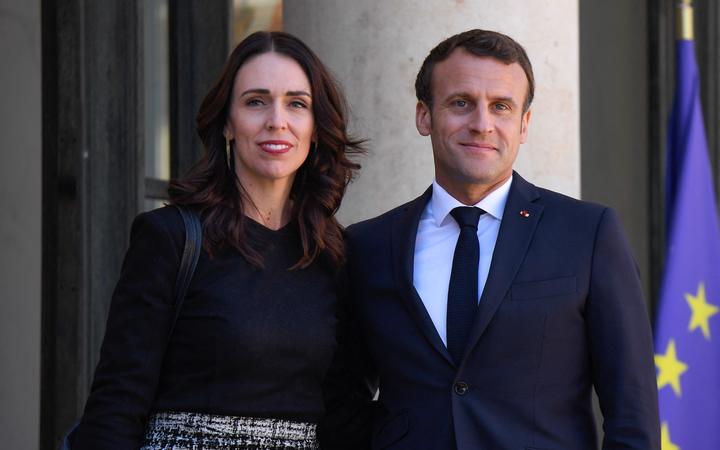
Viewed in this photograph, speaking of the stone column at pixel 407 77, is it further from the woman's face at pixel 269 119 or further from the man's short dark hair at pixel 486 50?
the woman's face at pixel 269 119

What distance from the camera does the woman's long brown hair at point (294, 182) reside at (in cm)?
325

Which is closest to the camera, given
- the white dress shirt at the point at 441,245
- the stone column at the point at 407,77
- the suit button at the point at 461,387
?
the suit button at the point at 461,387

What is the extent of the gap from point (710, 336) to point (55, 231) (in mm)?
3129

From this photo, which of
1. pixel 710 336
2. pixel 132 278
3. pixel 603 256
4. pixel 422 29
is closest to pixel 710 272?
pixel 710 336

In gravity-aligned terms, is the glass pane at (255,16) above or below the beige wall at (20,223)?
above

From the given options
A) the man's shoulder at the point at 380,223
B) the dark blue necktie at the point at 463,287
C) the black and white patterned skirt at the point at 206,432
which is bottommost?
the black and white patterned skirt at the point at 206,432

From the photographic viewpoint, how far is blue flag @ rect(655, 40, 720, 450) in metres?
5.62

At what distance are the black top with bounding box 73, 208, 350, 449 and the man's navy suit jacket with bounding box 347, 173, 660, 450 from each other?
11.9 inches

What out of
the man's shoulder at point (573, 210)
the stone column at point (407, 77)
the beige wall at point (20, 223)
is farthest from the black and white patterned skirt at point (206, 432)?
the stone column at point (407, 77)

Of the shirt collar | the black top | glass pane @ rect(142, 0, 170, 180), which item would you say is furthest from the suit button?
glass pane @ rect(142, 0, 170, 180)

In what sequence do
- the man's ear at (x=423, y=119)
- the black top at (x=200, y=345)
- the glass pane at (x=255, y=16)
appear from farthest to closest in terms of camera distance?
the glass pane at (x=255, y=16) → the man's ear at (x=423, y=119) → the black top at (x=200, y=345)

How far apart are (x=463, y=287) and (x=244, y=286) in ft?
1.96

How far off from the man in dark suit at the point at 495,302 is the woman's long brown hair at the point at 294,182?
20 cm

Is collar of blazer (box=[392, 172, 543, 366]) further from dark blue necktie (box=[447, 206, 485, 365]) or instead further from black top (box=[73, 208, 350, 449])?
black top (box=[73, 208, 350, 449])
